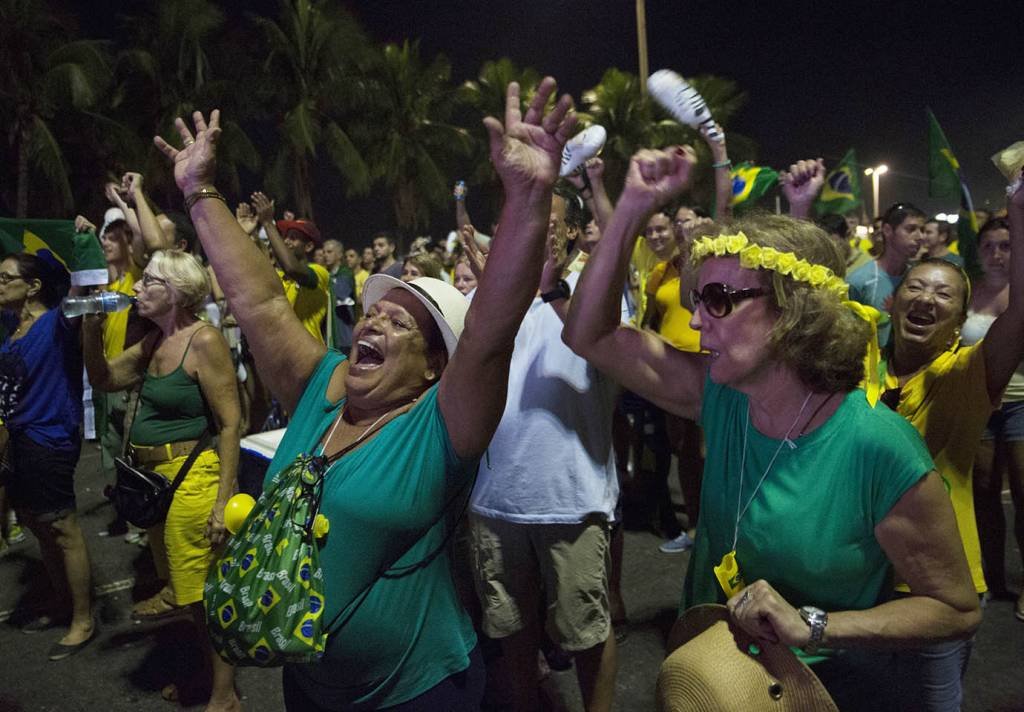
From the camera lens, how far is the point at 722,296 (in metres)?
1.88

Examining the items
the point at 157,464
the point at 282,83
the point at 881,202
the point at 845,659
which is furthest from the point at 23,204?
the point at 881,202

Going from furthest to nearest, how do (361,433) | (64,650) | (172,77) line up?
(172,77) < (64,650) < (361,433)

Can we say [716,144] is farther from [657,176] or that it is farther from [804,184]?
[657,176]

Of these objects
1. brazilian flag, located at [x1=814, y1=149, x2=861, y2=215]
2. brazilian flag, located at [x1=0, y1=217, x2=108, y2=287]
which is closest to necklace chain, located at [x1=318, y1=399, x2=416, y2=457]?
brazilian flag, located at [x1=0, y1=217, x2=108, y2=287]

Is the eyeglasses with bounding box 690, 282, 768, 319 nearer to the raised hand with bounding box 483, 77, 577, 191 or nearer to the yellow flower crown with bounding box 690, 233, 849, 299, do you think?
the yellow flower crown with bounding box 690, 233, 849, 299

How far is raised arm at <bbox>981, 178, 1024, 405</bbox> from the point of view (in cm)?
212

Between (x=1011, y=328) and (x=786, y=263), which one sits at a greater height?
(x=786, y=263)

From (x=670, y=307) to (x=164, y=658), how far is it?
3841 millimetres

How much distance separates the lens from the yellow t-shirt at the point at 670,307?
201 inches

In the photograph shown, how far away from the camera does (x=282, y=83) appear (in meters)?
29.6

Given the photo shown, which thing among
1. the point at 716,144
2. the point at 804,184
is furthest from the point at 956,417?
the point at 716,144

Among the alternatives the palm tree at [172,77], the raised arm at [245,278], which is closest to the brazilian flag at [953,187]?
the raised arm at [245,278]

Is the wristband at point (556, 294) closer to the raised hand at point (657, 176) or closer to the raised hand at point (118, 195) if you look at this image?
the raised hand at point (657, 176)

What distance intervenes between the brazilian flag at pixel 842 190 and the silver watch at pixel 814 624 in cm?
468
